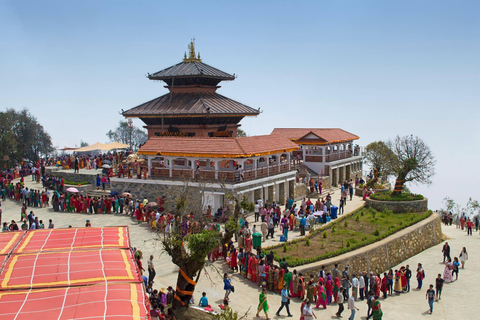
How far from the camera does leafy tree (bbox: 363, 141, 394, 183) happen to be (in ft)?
169

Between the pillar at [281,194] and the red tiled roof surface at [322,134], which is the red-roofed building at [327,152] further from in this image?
the pillar at [281,194]

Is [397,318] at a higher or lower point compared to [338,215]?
lower

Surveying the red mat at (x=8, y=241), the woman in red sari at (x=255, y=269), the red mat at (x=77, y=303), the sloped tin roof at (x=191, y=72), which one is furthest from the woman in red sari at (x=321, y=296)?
the sloped tin roof at (x=191, y=72)

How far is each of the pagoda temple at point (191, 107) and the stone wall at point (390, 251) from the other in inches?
632

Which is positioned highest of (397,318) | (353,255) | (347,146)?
(347,146)

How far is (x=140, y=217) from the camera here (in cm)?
2845

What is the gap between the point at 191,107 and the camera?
37.9 metres

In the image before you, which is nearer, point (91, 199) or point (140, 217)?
point (140, 217)

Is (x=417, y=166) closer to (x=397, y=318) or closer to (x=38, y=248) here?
(x=397, y=318)

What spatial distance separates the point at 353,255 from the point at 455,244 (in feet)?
41.7

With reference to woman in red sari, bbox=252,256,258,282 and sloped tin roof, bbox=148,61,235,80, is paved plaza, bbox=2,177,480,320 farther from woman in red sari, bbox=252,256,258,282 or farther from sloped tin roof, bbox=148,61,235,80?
sloped tin roof, bbox=148,61,235,80

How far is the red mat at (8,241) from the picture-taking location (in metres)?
14.7

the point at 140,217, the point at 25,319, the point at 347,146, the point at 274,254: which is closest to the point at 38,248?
the point at 25,319

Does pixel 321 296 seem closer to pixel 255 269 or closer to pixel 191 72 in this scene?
pixel 255 269
